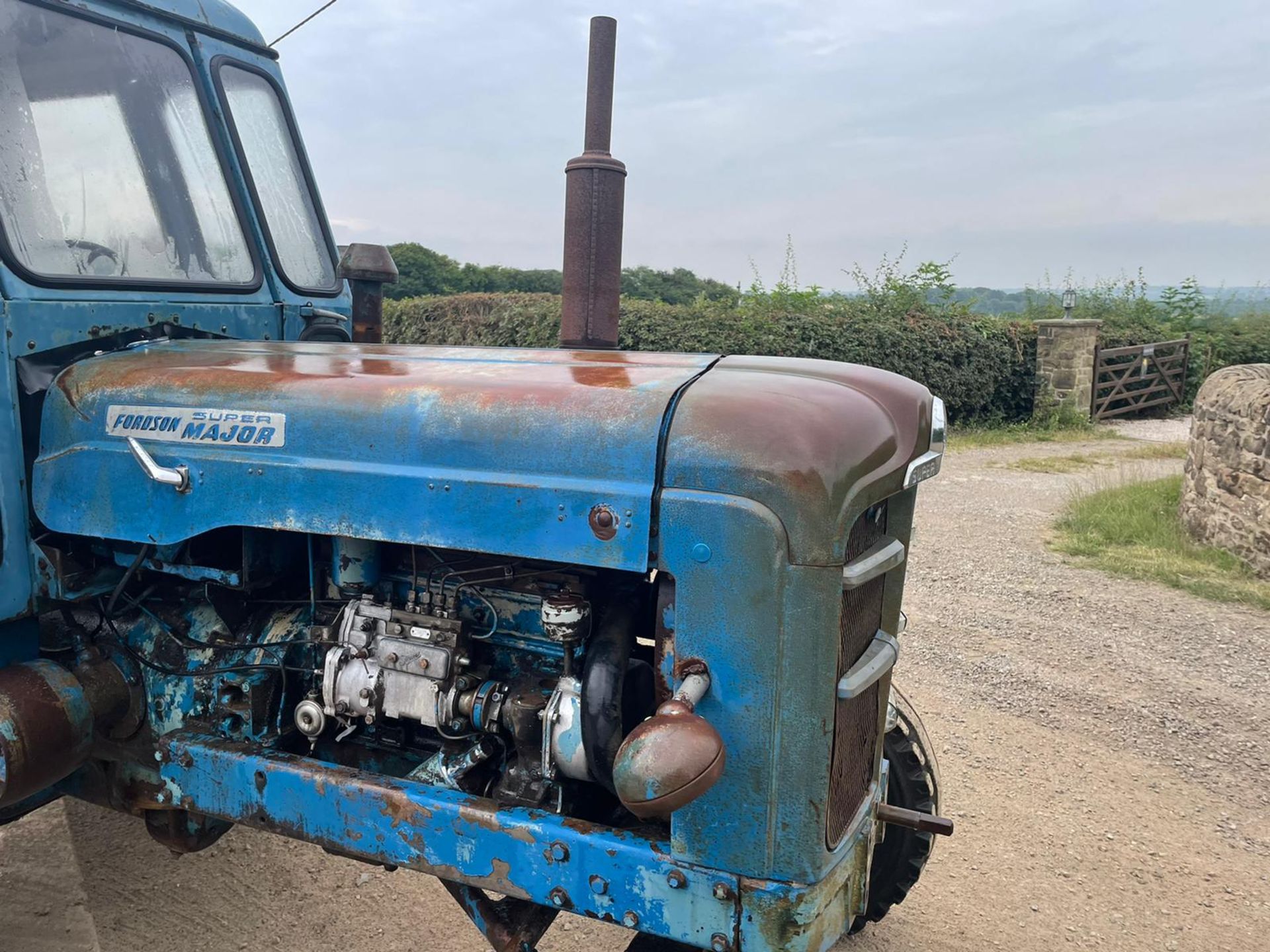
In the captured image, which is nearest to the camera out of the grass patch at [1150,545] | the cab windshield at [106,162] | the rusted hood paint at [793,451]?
the rusted hood paint at [793,451]

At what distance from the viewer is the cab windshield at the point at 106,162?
104 inches

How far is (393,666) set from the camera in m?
2.32

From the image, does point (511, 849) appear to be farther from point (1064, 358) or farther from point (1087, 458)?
point (1064, 358)

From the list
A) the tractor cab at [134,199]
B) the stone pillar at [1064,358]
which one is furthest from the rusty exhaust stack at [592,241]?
the stone pillar at [1064,358]

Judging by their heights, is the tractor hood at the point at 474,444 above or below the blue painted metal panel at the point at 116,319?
below

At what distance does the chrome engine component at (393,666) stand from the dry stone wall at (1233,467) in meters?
6.95

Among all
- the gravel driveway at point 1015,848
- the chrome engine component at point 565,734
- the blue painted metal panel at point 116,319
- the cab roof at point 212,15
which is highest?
the cab roof at point 212,15

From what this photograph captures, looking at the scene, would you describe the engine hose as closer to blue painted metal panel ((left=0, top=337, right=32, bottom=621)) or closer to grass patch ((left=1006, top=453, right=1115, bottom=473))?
blue painted metal panel ((left=0, top=337, right=32, bottom=621))

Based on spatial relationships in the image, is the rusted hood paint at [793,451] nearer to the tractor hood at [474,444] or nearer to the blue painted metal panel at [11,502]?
the tractor hood at [474,444]

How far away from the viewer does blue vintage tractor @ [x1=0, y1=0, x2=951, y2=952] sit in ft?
6.35

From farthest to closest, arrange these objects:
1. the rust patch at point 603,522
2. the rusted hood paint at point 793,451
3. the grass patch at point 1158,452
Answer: the grass patch at point 1158,452 → the rust patch at point 603,522 → the rusted hood paint at point 793,451

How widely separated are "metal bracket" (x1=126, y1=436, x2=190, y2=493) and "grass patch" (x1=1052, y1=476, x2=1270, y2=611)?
6773mm

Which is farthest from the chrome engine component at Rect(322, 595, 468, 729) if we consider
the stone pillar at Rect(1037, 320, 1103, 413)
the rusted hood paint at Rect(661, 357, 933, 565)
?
the stone pillar at Rect(1037, 320, 1103, 413)

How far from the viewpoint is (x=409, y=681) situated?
2305 millimetres
